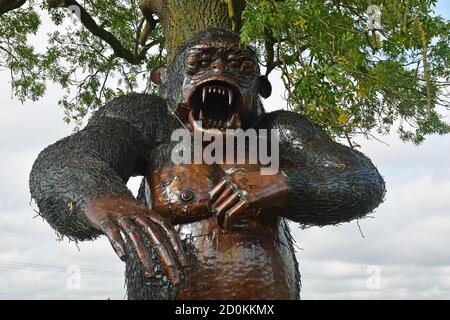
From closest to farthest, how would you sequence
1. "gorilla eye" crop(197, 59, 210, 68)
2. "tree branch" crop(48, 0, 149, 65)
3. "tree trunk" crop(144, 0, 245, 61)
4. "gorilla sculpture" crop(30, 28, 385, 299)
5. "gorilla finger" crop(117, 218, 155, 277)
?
1. "gorilla finger" crop(117, 218, 155, 277)
2. "gorilla sculpture" crop(30, 28, 385, 299)
3. "gorilla eye" crop(197, 59, 210, 68)
4. "tree trunk" crop(144, 0, 245, 61)
5. "tree branch" crop(48, 0, 149, 65)

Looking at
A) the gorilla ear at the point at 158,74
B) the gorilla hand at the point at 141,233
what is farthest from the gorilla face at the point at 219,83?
the gorilla hand at the point at 141,233

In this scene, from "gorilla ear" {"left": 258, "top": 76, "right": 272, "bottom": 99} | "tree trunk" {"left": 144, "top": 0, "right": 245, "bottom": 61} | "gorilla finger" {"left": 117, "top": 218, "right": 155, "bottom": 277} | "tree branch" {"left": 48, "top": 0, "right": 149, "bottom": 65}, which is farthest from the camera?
"tree branch" {"left": 48, "top": 0, "right": 149, "bottom": 65}

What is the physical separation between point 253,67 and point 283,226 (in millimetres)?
806

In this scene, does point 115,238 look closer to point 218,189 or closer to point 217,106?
point 218,189

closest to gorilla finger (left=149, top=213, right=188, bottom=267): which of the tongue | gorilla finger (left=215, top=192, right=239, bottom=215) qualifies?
gorilla finger (left=215, top=192, right=239, bottom=215)

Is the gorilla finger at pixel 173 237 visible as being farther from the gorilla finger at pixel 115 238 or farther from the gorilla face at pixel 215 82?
the gorilla face at pixel 215 82

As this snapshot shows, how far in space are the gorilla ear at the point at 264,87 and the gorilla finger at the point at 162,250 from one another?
4.16ft

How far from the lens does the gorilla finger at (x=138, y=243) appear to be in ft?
7.68

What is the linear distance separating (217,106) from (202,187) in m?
0.46

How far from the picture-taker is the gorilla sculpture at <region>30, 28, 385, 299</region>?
8.84 ft

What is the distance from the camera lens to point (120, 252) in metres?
2.37

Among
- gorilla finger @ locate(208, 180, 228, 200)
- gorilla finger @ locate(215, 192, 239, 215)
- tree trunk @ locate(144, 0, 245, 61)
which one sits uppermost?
tree trunk @ locate(144, 0, 245, 61)

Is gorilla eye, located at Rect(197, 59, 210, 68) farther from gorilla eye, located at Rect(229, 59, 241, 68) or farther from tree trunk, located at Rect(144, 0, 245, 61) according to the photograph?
tree trunk, located at Rect(144, 0, 245, 61)
